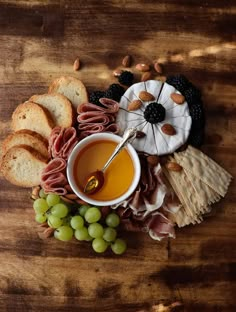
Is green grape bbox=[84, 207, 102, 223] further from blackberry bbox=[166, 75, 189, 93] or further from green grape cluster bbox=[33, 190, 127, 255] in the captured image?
blackberry bbox=[166, 75, 189, 93]

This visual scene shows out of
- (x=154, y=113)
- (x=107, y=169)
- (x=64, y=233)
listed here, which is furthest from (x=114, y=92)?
(x=64, y=233)

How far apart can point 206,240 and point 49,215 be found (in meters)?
0.56

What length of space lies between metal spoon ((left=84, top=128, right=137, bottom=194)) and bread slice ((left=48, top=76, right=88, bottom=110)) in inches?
9.1

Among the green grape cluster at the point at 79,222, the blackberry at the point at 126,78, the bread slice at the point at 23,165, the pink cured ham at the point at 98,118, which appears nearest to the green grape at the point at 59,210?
the green grape cluster at the point at 79,222

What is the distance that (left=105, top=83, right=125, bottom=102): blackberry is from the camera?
5.48 feet

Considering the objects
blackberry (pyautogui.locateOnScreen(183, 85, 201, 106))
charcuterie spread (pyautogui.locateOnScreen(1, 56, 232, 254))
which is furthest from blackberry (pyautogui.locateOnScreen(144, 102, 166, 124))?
blackberry (pyautogui.locateOnScreen(183, 85, 201, 106))

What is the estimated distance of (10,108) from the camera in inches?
68.7

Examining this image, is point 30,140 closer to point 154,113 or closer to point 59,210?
point 59,210

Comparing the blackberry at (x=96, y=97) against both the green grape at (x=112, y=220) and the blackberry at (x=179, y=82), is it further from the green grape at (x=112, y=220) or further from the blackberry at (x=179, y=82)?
the green grape at (x=112, y=220)

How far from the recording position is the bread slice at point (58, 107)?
5.50ft

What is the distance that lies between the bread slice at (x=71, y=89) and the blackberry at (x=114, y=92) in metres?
0.09

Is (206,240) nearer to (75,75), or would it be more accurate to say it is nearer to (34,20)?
(75,75)

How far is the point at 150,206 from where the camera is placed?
160 cm

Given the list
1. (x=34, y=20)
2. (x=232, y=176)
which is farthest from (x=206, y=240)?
(x=34, y=20)
